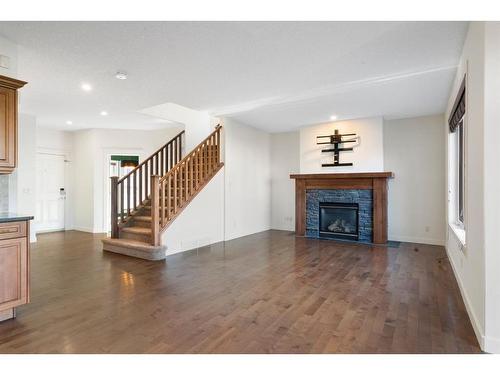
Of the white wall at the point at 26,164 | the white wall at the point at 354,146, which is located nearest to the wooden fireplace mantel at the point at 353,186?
the white wall at the point at 354,146

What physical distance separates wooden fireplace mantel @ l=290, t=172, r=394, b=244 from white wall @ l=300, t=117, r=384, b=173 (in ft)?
0.87

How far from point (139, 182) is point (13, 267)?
361cm

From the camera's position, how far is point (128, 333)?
2.24 m

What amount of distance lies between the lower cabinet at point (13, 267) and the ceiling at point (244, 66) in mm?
1851

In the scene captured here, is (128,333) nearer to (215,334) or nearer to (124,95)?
(215,334)

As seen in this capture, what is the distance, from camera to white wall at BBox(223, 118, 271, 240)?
623cm

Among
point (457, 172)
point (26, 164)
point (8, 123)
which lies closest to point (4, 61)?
point (8, 123)

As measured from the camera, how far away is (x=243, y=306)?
9.11 ft

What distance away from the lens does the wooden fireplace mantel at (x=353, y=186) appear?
5.70 m

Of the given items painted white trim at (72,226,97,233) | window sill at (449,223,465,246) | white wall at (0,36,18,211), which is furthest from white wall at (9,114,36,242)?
window sill at (449,223,465,246)

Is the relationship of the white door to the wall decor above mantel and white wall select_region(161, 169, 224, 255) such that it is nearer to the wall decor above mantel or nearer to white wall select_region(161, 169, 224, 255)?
white wall select_region(161, 169, 224, 255)

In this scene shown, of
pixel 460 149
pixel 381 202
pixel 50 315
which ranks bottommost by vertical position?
pixel 50 315
